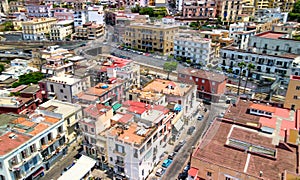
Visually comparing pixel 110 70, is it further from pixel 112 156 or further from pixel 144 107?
pixel 112 156

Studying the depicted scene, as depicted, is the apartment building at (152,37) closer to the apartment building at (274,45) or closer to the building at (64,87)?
the apartment building at (274,45)

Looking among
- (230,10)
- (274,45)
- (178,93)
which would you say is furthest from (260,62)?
(230,10)

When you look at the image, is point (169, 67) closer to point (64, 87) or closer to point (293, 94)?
point (64, 87)

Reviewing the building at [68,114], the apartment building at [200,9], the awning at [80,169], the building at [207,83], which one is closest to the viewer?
the awning at [80,169]

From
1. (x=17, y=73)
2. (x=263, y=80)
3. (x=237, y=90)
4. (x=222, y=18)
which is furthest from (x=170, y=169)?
(x=222, y=18)

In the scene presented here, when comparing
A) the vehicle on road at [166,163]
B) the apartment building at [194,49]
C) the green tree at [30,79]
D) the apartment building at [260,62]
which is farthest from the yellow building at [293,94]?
the green tree at [30,79]

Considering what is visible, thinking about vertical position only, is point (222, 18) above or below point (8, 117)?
above

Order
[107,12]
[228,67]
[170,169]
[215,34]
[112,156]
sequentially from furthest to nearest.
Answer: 1. [107,12]
2. [215,34]
3. [228,67]
4. [170,169]
5. [112,156]
